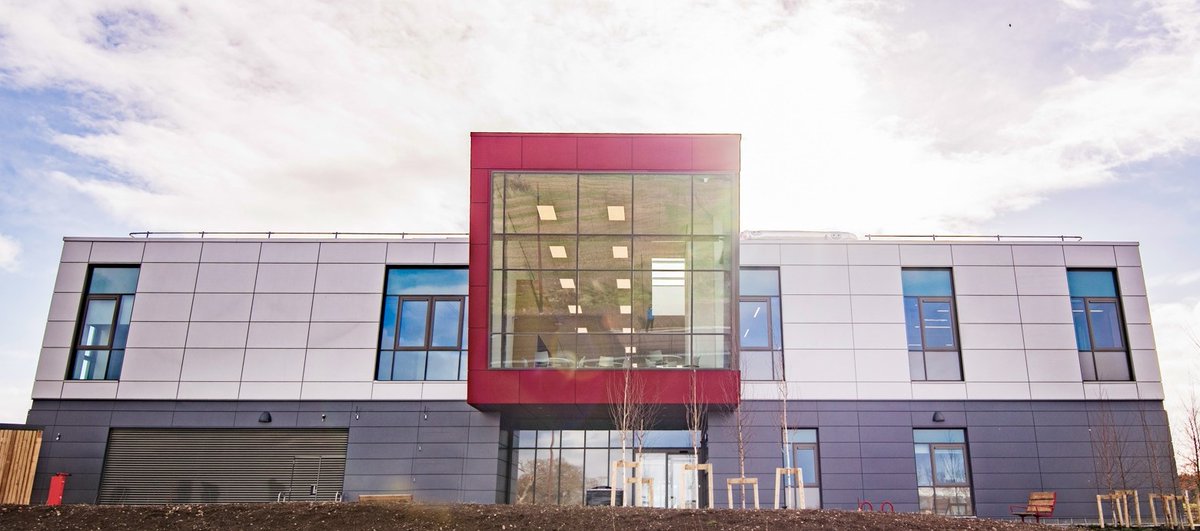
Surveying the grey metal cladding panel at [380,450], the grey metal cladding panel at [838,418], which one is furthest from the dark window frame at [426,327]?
the grey metal cladding panel at [838,418]

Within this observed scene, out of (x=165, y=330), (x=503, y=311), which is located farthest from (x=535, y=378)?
(x=165, y=330)

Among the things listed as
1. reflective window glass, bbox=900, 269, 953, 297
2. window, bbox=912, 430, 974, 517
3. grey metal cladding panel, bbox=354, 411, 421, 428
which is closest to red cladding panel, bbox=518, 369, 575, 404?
grey metal cladding panel, bbox=354, 411, 421, 428

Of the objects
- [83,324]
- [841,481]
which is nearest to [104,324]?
[83,324]

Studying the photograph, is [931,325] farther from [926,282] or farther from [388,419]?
[388,419]

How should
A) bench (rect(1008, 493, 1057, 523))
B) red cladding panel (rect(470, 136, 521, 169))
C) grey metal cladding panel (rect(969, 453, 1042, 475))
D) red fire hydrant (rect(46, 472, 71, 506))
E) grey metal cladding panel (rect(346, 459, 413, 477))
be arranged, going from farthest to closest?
grey metal cladding panel (rect(346, 459, 413, 477)) → grey metal cladding panel (rect(969, 453, 1042, 475)) → red fire hydrant (rect(46, 472, 71, 506)) → red cladding panel (rect(470, 136, 521, 169)) → bench (rect(1008, 493, 1057, 523))

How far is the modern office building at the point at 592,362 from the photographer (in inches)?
885

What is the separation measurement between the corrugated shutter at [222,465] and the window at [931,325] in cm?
1627

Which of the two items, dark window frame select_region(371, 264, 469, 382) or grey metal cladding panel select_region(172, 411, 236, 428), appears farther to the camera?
dark window frame select_region(371, 264, 469, 382)

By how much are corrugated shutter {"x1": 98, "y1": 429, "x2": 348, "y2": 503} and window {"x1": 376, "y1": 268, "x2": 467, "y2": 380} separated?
8.48 ft

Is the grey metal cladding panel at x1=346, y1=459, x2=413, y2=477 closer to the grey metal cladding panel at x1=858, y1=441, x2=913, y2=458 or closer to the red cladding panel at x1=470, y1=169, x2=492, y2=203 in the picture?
the red cladding panel at x1=470, y1=169, x2=492, y2=203

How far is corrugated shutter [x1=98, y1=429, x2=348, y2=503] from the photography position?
2412 cm

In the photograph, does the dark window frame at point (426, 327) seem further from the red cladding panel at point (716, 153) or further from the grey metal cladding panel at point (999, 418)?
the grey metal cladding panel at point (999, 418)

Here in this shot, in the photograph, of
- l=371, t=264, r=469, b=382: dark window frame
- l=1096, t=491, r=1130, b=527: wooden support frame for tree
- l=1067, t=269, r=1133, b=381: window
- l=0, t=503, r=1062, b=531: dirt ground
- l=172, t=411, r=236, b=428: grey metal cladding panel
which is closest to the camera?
l=0, t=503, r=1062, b=531: dirt ground

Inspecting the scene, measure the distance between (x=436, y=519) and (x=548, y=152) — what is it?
9.82 meters
